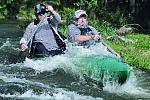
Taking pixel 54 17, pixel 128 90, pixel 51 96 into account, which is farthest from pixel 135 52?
pixel 51 96

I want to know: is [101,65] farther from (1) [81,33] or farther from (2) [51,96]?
(1) [81,33]

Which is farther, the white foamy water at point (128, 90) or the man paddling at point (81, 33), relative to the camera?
the man paddling at point (81, 33)

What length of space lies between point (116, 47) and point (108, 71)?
7.45 m

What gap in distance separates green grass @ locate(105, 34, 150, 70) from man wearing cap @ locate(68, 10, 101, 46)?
2.94 m

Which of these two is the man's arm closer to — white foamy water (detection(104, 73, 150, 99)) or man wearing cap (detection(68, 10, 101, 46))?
man wearing cap (detection(68, 10, 101, 46))

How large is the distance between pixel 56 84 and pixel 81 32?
198 centimetres

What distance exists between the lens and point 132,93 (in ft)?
38.2

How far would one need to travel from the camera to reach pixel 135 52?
17625 millimetres

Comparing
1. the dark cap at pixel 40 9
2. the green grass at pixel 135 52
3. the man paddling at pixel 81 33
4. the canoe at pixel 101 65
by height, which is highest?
the dark cap at pixel 40 9

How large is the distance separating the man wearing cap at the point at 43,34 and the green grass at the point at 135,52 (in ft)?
9.99

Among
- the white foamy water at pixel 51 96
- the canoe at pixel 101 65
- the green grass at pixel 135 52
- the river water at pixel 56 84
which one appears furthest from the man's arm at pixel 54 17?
the white foamy water at pixel 51 96

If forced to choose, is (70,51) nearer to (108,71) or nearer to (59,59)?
(59,59)

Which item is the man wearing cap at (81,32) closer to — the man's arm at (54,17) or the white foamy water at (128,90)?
the man's arm at (54,17)

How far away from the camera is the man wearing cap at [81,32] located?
13164mm
